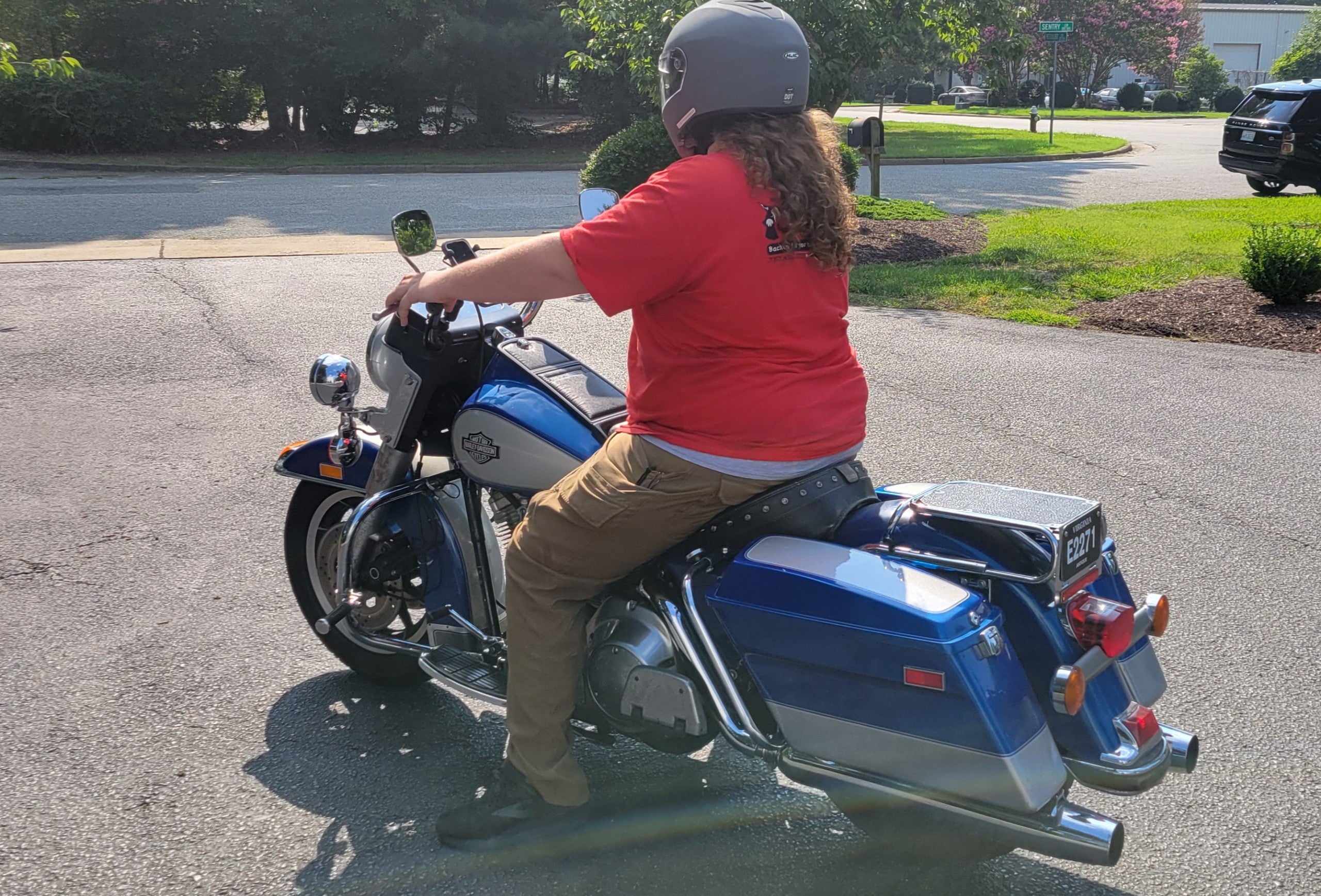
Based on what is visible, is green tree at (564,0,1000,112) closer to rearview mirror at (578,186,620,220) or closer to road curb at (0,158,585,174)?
road curb at (0,158,585,174)

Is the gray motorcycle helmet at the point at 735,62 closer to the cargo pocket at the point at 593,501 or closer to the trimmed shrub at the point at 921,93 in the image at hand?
the cargo pocket at the point at 593,501

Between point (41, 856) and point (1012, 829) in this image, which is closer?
point (1012, 829)

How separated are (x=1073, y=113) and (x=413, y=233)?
158 ft

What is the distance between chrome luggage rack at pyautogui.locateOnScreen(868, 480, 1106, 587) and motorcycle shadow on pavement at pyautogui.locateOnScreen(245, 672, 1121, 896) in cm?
87

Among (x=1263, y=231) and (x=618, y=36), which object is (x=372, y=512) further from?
(x=618, y=36)

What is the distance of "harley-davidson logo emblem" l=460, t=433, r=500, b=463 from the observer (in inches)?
123

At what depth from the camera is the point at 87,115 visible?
24.6 meters

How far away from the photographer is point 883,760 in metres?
2.42

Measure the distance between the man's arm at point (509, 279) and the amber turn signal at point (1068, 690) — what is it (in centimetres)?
121

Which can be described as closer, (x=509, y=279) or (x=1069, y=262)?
(x=509, y=279)

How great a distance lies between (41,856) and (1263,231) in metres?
10.0

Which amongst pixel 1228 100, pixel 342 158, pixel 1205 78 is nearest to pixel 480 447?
pixel 342 158

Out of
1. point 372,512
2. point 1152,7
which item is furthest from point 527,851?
point 1152,7

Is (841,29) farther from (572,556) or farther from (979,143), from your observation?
(979,143)
